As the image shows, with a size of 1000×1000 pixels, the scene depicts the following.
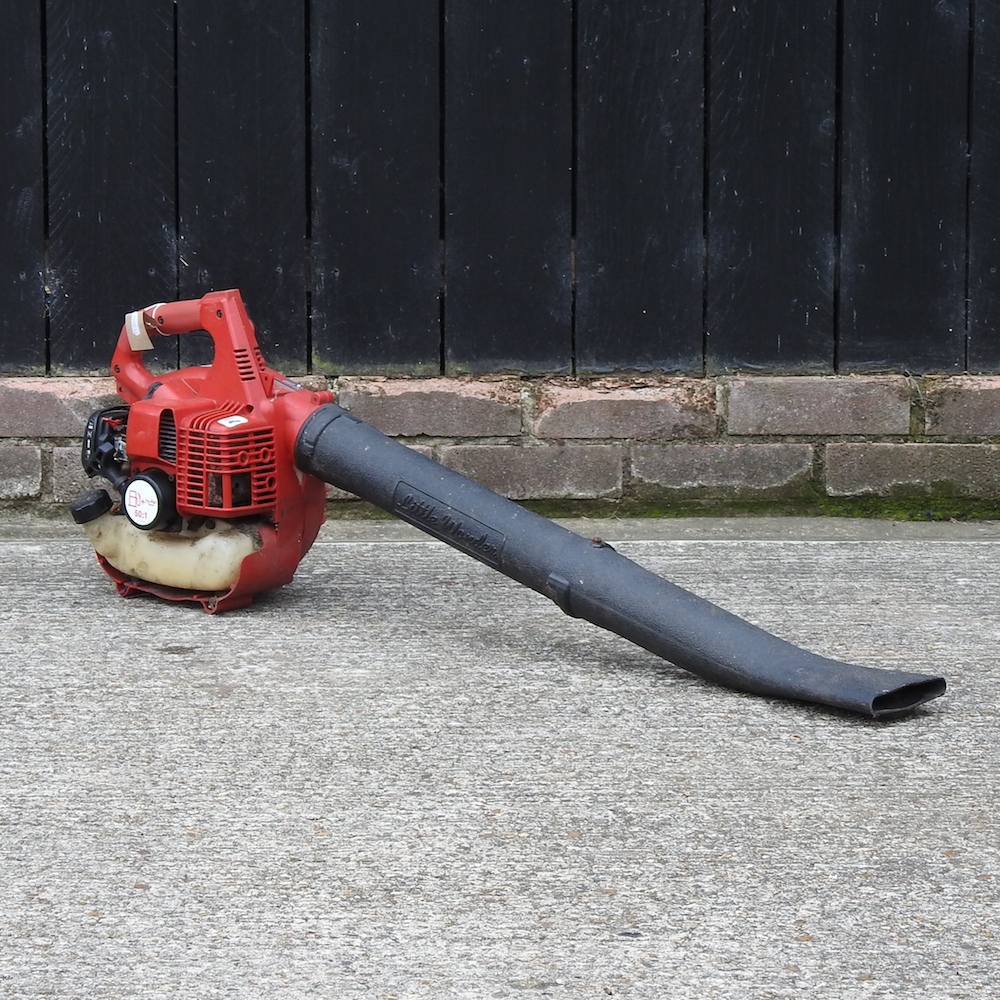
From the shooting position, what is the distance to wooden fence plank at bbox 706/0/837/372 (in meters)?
3.94

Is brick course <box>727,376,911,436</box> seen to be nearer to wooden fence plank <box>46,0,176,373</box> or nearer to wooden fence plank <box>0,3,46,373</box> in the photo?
wooden fence plank <box>46,0,176,373</box>

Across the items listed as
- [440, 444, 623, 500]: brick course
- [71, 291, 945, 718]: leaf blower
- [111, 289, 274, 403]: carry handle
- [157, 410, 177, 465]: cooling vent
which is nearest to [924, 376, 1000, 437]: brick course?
[440, 444, 623, 500]: brick course

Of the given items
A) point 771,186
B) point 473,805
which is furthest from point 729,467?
point 473,805

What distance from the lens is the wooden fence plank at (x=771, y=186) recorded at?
394cm

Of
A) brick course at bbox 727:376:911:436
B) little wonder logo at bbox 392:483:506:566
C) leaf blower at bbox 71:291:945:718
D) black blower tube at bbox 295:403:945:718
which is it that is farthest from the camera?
brick course at bbox 727:376:911:436

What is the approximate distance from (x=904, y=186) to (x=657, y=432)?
3.21 feet

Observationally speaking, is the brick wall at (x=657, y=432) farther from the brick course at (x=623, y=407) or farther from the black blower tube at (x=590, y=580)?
the black blower tube at (x=590, y=580)

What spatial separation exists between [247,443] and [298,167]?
127cm

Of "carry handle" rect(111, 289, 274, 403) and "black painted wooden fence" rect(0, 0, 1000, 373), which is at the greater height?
"black painted wooden fence" rect(0, 0, 1000, 373)

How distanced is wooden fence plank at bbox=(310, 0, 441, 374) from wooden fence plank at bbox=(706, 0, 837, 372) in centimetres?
80

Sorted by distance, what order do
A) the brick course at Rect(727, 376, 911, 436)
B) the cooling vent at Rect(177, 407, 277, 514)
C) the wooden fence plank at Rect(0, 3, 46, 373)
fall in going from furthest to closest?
the brick course at Rect(727, 376, 911, 436)
the wooden fence plank at Rect(0, 3, 46, 373)
the cooling vent at Rect(177, 407, 277, 514)

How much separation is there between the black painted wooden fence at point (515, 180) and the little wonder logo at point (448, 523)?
114cm

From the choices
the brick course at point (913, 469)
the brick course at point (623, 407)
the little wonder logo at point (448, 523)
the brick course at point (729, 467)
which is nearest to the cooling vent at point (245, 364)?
the little wonder logo at point (448, 523)

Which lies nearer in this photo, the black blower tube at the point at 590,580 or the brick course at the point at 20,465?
the black blower tube at the point at 590,580
